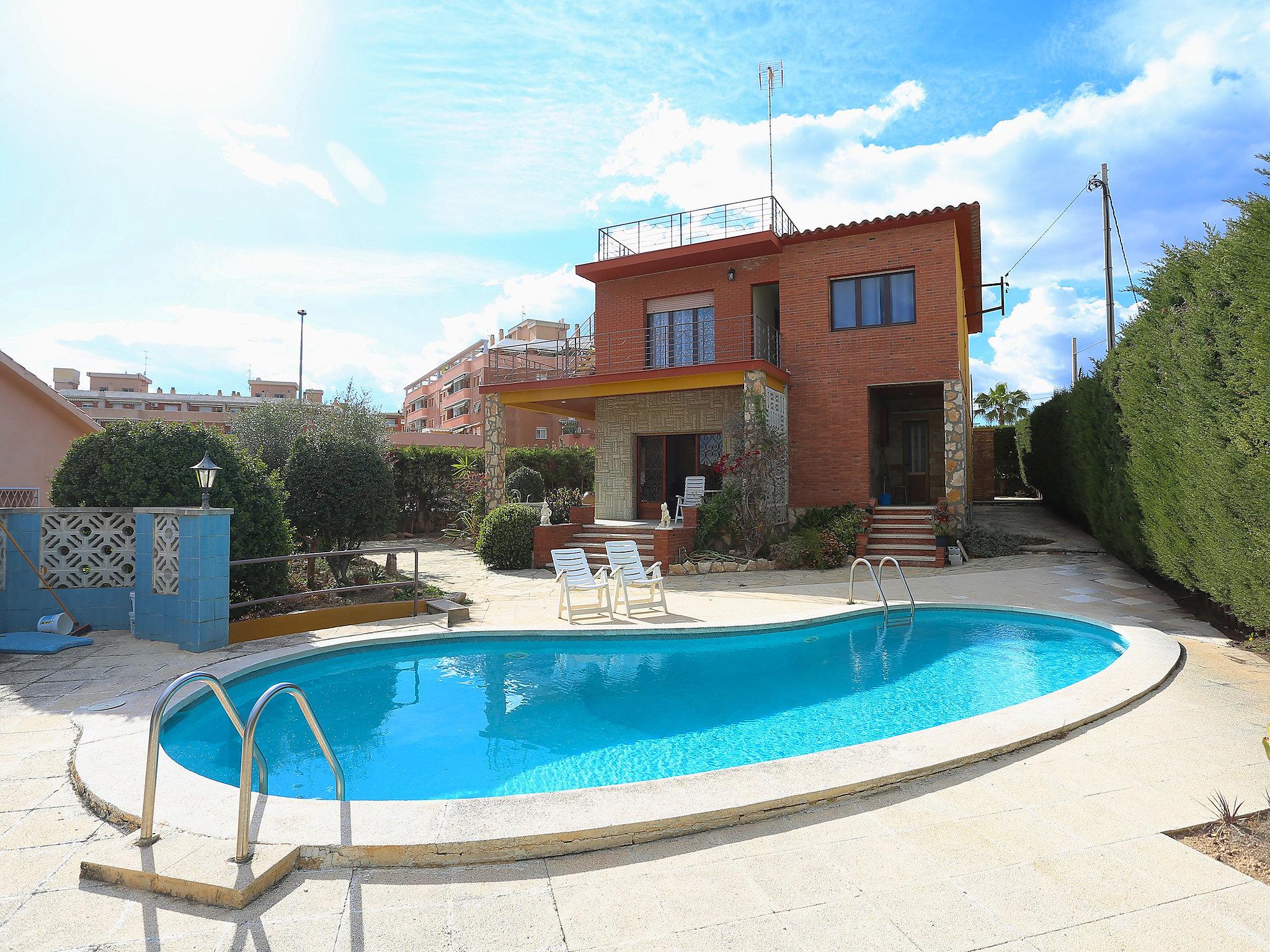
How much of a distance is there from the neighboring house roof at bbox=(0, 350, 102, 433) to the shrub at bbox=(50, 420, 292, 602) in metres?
4.75

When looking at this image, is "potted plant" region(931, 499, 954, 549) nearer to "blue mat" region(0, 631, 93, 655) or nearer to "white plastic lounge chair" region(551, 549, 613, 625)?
"white plastic lounge chair" region(551, 549, 613, 625)

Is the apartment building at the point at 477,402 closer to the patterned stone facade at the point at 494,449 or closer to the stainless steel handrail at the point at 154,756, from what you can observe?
the patterned stone facade at the point at 494,449

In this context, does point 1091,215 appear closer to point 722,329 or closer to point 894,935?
point 722,329

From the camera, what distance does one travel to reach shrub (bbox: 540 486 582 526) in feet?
50.4

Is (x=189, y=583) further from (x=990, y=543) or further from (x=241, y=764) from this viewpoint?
(x=990, y=543)

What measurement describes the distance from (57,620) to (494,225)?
784 cm

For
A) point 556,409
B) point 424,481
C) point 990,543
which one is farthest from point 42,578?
point 990,543

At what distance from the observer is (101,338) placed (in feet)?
341

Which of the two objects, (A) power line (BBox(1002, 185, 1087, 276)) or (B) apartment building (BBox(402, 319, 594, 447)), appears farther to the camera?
(B) apartment building (BBox(402, 319, 594, 447))

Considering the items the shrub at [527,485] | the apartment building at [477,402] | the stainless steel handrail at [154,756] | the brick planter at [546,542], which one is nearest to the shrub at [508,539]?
the brick planter at [546,542]

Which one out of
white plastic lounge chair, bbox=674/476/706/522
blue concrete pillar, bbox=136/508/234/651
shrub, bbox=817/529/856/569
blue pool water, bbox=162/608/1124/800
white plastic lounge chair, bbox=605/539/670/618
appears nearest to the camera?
blue pool water, bbox=162/608/1124/800

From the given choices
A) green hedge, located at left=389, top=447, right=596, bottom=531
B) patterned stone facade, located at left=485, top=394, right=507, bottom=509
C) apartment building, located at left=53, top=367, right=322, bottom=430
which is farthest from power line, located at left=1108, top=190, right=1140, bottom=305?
apartment building, located at left=53, top=367, right=322, bottom=430

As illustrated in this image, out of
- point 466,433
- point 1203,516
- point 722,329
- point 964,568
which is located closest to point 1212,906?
point 1203,516

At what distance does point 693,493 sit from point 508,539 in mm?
4780
